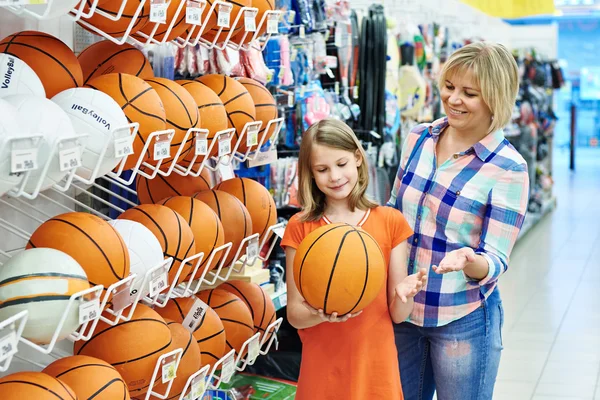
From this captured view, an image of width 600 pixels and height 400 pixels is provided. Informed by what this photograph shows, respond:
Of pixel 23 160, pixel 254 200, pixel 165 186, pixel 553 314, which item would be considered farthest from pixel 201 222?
pixel 553 314

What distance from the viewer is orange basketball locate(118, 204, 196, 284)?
2.26 meters

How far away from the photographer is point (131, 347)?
84.4 inches

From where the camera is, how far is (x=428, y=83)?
6691 millimetres

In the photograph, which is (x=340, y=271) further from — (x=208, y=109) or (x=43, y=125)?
(x=43, y=125)

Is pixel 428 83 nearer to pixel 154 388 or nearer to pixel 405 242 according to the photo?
pixel 405 242

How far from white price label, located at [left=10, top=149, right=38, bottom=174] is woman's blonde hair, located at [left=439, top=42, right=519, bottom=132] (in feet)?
4.45

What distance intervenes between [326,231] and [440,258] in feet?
1.45

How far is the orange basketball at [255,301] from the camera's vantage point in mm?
2949

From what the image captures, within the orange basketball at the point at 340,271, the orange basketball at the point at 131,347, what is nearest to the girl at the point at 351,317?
the orange basketball at the point at 340,271

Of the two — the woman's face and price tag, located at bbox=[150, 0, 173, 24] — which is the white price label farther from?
the woman's face

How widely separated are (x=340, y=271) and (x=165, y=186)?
78cm

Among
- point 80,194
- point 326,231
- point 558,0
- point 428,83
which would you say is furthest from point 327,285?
point 558,0

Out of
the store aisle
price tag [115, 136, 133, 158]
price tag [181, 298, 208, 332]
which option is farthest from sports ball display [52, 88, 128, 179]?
the store aisle

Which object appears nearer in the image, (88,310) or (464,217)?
(88,310)
